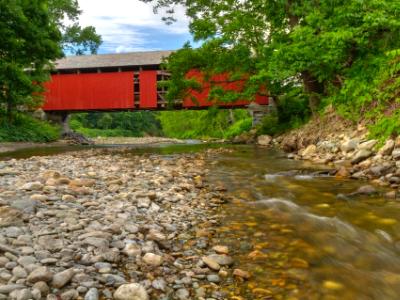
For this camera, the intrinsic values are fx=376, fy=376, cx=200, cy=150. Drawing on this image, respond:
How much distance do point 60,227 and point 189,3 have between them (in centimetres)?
1911

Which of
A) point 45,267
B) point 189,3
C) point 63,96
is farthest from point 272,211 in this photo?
point 63,96

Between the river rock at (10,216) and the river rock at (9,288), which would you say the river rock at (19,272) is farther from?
the river rock at (10,216)

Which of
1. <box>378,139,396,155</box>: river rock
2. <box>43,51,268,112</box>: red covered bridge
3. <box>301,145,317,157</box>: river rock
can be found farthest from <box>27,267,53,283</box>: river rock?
<box>43,51,268,112</box>: red covered bridge

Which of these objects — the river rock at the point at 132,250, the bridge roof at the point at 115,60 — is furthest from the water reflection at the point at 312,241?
the bridge roof at the point at 115,60

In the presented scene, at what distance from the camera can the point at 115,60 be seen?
29.6 meters

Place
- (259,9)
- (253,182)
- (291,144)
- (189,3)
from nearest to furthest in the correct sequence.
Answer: (253,182), (291,144), (259,9), (189,3)

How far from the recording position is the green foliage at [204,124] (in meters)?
31.5

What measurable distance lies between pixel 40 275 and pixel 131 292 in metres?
0.65

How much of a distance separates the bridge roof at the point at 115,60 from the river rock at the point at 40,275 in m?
26.0

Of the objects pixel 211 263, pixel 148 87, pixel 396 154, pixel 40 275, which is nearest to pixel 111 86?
pixel 148 87

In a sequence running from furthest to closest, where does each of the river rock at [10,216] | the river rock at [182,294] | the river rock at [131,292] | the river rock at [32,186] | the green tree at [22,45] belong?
the green tree at [22,45] → the river rock at [32,186] → the river rock at [10,216] → the river rock at [182,294] → the river rock at [131,292]

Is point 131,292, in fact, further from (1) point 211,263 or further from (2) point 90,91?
(2) point 90,91

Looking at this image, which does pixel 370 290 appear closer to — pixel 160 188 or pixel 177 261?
pixel 177 261

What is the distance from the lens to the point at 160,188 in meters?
6.17
